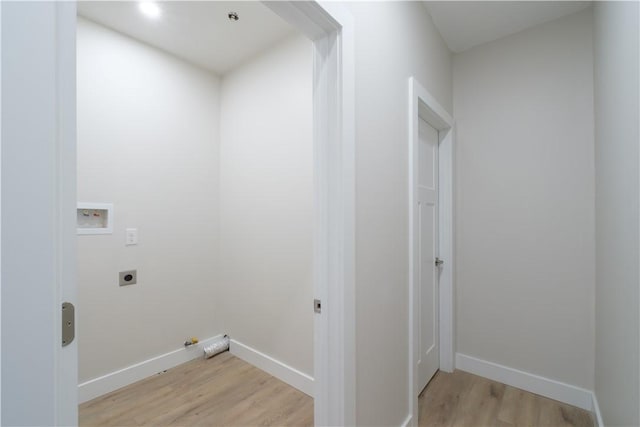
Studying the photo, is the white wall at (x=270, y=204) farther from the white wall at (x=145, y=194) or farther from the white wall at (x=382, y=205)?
the white wall at (x=382, y=205)

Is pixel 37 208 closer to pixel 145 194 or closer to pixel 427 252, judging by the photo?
pixel 145 194

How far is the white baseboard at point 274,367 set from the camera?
6.92ft

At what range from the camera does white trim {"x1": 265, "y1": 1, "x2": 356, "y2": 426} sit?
115cm

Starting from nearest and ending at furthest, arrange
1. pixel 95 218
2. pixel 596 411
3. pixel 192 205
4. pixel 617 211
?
1. pixel 617 211
2. pixel 596 411
3. pixel 95 218
4. pixel 192 205

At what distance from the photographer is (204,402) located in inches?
78.2

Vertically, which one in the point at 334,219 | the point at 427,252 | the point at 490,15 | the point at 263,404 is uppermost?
the point at 490,15

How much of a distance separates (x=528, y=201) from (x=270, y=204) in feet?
6.40

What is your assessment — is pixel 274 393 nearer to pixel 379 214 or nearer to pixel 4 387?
pixel 379 214

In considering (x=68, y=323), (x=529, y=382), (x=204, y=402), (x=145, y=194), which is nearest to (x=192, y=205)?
(x=145, y=194)

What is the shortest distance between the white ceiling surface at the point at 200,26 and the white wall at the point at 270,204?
166 millimetres

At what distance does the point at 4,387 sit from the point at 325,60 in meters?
1.27

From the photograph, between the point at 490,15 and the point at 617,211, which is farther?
the point at 490,15

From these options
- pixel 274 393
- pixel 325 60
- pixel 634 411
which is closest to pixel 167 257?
pixel 274 393

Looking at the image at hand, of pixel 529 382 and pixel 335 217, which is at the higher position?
pixel 335 217
